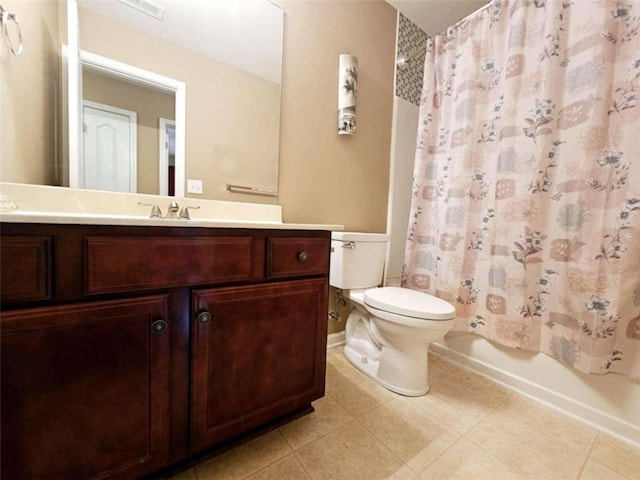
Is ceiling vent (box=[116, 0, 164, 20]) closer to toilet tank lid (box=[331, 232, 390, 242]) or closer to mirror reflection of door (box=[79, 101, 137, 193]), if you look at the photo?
mirror reflection of door (box=[79, 101, 137, 193])

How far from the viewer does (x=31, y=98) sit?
2.90 feet

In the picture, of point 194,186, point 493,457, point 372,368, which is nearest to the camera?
point 493,457

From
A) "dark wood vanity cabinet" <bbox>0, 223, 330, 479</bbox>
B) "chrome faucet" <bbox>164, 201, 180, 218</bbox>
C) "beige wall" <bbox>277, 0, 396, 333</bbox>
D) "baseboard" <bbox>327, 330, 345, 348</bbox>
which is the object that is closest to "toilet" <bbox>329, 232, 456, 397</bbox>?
"baseboard" <bbox>327, 330, 345, 348</bbox>

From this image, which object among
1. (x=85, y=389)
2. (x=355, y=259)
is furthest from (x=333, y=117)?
(x=85, y=389)

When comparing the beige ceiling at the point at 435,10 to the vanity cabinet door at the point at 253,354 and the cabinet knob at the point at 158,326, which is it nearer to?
the vanity cabinet door at the point at 253,354

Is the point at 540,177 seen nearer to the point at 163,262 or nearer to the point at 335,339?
the point at 335,339

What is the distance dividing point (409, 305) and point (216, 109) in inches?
50.9

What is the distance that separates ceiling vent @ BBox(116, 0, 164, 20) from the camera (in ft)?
3.49

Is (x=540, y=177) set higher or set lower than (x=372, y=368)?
higher

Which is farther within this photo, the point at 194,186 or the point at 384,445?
the point at 194,186

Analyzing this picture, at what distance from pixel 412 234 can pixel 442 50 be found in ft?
3.80

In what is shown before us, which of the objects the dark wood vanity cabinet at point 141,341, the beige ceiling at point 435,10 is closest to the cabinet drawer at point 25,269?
the dark wood vanity cabinet at point 141,341

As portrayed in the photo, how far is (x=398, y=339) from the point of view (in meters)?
1.30

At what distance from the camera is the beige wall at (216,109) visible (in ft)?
3.48
